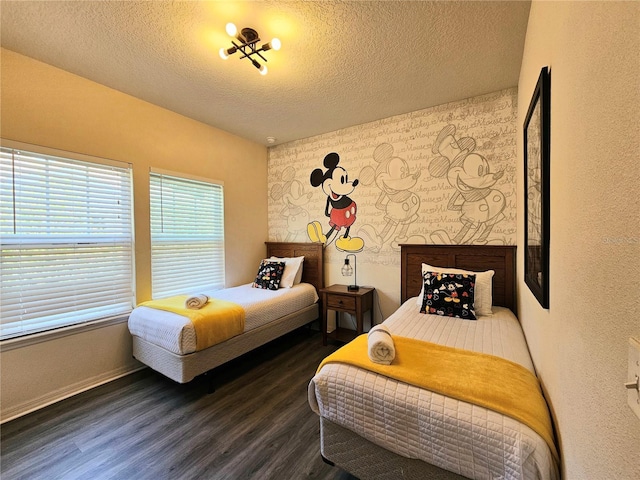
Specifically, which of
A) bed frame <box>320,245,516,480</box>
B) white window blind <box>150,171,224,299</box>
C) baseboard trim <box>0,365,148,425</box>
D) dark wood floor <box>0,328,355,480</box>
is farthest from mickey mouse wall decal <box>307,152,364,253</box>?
baseboard trim <box>0,365,148,425</box>

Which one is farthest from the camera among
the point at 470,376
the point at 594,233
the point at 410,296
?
the point at 410,296

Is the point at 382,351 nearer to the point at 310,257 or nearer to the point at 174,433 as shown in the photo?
the point at 174,433

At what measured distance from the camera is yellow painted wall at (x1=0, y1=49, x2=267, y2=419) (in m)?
2.00

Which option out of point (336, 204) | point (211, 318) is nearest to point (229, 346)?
point (211, 318)

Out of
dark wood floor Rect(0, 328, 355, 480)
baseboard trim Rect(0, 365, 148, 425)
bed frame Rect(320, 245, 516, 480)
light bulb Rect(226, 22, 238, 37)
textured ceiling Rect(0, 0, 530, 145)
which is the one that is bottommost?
dark wood floor Rect(0, 328, 355, 480)

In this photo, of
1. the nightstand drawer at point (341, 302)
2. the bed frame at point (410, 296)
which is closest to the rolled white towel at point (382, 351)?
the bed frame at point (410, 296)

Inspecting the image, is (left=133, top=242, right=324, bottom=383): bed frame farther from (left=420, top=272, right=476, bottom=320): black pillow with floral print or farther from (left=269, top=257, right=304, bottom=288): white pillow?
(left=420, top=272, right=476, bottom=320): black pillow with floral print

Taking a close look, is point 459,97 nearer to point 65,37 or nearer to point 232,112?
point 232,112

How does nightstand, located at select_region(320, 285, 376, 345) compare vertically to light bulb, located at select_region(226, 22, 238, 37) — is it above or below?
below

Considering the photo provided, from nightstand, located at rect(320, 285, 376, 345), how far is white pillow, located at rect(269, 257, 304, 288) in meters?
0.51

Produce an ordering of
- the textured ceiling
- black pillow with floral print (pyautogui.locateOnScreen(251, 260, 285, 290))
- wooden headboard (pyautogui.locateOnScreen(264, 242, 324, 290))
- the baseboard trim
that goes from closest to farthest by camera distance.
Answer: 1. the textured ceiling
2. the baseboard trim
3. black pillow with floral print (pyautogui.locateOnScreen(251, 260, 285, 290))
4. wooden headboard (pyautogui.locateOnScreen(264, 242, 324, 290))

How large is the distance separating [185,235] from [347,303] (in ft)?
6.65

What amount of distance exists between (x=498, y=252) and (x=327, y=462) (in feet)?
7.50

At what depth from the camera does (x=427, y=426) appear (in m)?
1.13
